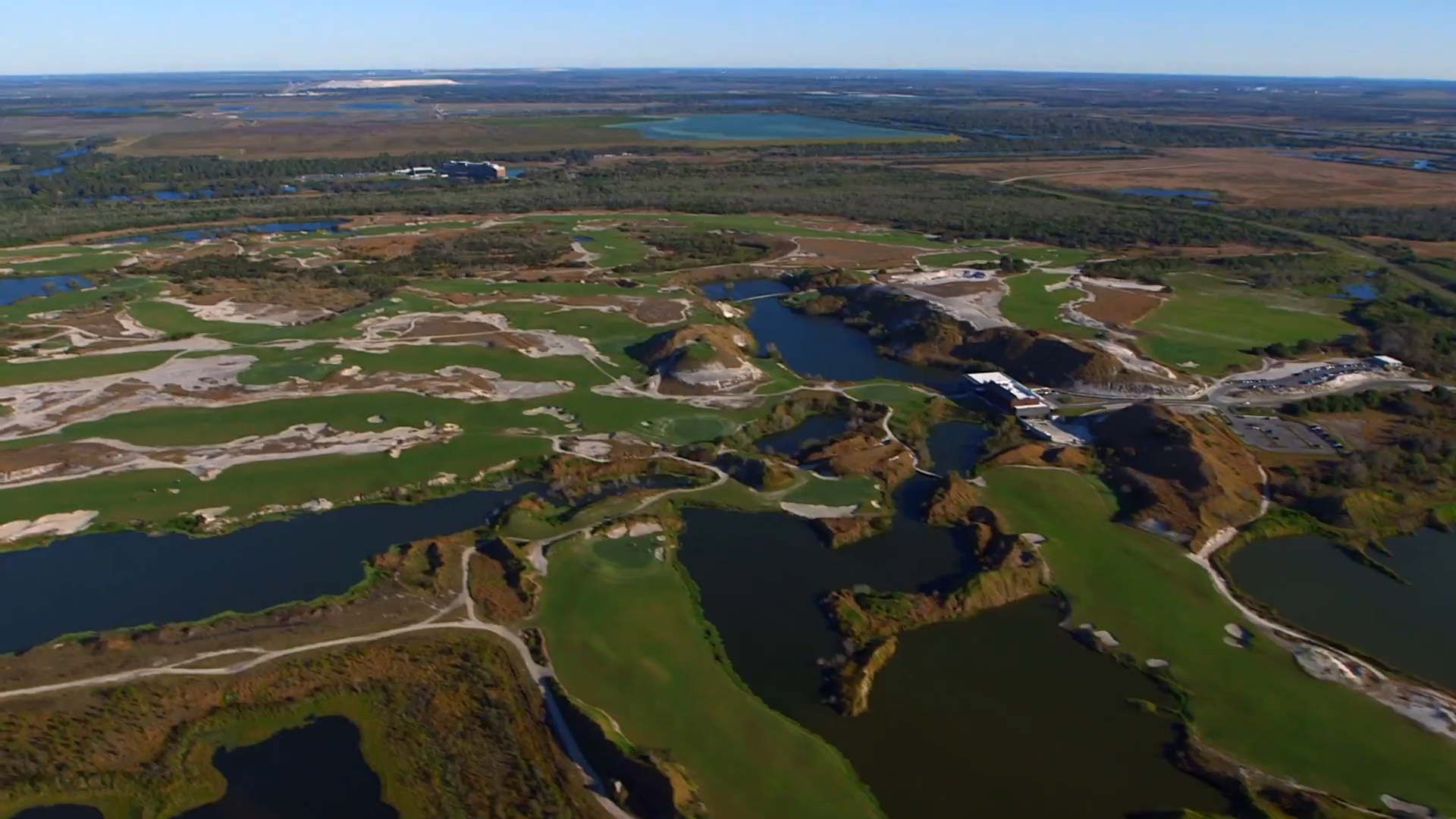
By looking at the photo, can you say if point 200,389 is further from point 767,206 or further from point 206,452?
point 767,206

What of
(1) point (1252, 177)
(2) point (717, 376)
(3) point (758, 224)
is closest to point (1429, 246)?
(1) point (1252, 177)

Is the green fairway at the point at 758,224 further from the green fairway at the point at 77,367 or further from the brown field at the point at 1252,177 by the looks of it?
the brown field at the point at 1252,177

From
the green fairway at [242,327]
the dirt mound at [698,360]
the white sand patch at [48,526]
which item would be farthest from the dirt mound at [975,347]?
the white sand patch at [48,526]

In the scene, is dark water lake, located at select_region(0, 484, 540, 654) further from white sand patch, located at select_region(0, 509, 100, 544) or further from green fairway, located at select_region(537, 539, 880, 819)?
Result: green fairway, located at select_region(537, 539, 880, 819)

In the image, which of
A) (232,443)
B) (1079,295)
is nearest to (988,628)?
(232,443)

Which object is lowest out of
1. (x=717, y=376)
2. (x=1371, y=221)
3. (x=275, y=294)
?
(x=717, y=376)
